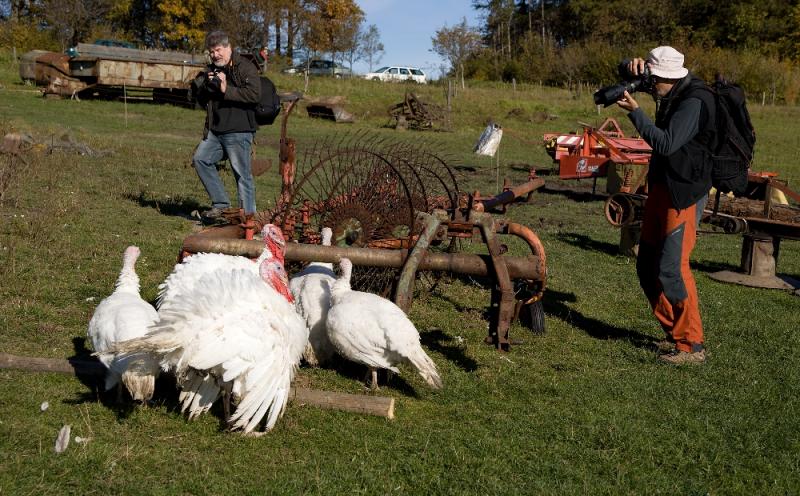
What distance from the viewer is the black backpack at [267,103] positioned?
340 inches

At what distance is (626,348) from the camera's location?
6.38 metres

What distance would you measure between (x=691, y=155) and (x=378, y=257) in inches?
93.8

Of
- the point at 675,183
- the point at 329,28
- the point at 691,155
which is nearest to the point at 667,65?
the point at 691,155

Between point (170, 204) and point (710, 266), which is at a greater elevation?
point (170, 204)

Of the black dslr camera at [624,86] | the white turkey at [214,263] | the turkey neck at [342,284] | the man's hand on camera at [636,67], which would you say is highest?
the man's hand on camera at [636,67]

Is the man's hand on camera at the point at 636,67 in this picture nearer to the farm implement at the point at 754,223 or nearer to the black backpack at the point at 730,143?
the black backpack at the point at 730,143

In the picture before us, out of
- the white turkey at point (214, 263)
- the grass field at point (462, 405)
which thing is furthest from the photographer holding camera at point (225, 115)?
the white turkey at point (214, 263)

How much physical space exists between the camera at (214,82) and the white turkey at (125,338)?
3.82 metres

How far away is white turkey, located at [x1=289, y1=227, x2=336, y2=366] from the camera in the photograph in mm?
5449

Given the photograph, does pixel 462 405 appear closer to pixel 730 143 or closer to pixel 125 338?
pixel 125 338

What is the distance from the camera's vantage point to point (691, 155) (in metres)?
5.73

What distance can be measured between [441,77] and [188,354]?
5115 centimetres

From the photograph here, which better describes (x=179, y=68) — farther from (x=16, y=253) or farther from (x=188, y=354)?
(x=188, y=354)

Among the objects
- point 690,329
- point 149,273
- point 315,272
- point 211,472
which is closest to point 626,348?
point 690,329
